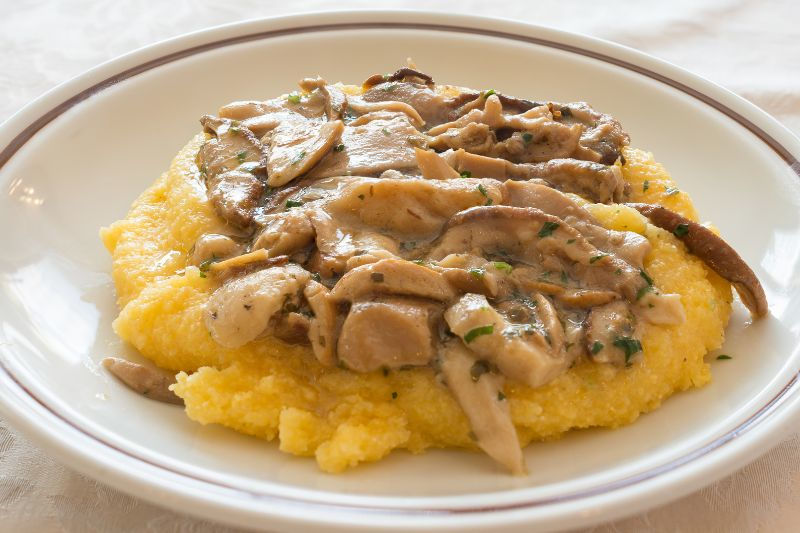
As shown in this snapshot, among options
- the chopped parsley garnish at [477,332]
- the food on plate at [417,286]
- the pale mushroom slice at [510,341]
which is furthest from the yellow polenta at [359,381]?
the chopped parsley garnish at [477,332]

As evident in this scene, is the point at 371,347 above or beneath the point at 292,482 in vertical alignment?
above

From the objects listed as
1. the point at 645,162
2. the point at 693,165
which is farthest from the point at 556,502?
the point at 693,165

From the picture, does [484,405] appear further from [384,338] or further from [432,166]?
[432,166]

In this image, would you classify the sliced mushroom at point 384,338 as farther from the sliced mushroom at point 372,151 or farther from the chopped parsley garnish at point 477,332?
the sliced mushroom at point 372,151

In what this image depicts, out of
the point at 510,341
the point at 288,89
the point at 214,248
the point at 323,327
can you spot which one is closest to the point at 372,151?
the point at 214,248

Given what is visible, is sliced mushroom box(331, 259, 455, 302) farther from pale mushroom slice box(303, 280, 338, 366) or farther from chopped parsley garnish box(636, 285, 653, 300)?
chopped parsley garnish box(636, 285, 653, 300)

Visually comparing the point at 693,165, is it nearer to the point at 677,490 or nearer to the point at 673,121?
the point at 673,121
